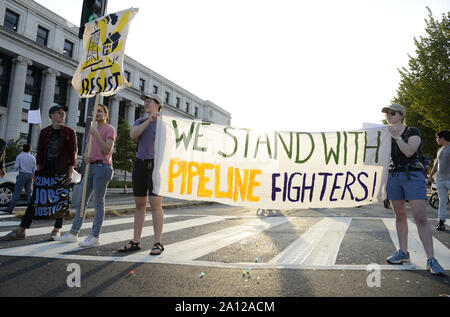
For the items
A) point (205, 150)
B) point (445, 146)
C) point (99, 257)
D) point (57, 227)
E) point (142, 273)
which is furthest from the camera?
point (445, 146)

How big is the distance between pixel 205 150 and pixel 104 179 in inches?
59.4

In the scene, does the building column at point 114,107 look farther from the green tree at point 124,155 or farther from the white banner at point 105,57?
the white banner at point 105,57

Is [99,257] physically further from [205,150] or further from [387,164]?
[387,164]

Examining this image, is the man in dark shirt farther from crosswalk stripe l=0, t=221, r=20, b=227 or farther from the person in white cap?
the person in white cap

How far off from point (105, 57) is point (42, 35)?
3649 cm

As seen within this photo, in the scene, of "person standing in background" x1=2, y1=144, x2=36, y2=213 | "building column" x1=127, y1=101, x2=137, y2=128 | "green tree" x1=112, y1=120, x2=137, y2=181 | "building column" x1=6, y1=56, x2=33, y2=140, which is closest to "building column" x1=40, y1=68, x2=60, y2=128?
"building column" x1=6, y1=56, x2=33, y2=140

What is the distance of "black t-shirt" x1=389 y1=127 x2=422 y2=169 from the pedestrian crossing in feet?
3.89

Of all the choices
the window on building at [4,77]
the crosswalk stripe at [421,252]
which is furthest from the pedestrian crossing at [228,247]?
the window on building at [4,77]

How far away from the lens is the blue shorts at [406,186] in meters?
3.56

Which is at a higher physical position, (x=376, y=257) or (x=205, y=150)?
(x=205, y=150)

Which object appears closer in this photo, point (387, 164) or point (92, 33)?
point (387, 164)

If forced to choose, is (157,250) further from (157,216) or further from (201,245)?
(201,245)
